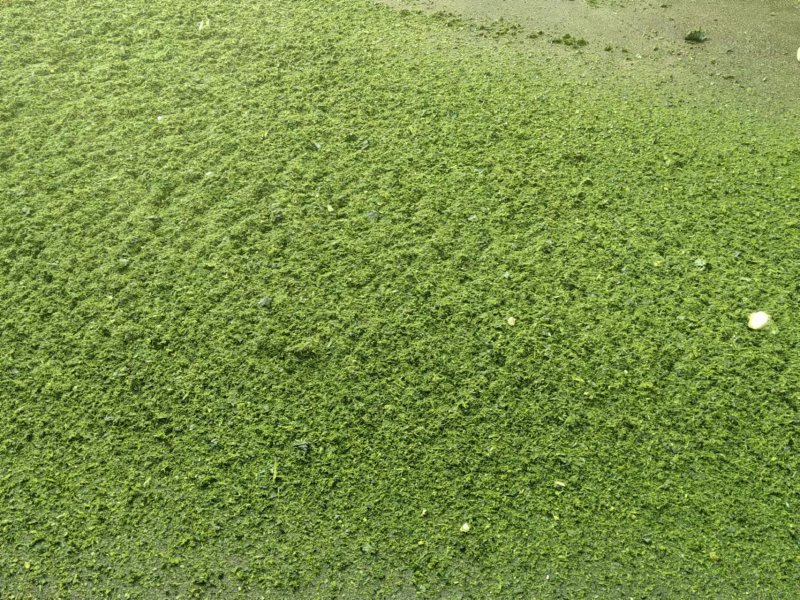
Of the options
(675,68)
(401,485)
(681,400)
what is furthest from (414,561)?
(675,68)

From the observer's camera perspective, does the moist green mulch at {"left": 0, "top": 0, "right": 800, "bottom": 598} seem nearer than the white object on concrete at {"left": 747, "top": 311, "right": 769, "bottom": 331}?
Yes

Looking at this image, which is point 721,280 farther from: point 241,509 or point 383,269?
point 241,509

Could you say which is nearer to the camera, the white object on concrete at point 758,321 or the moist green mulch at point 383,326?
the moist green mulch at point 383,326

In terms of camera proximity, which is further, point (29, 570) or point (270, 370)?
point (270, 370)
